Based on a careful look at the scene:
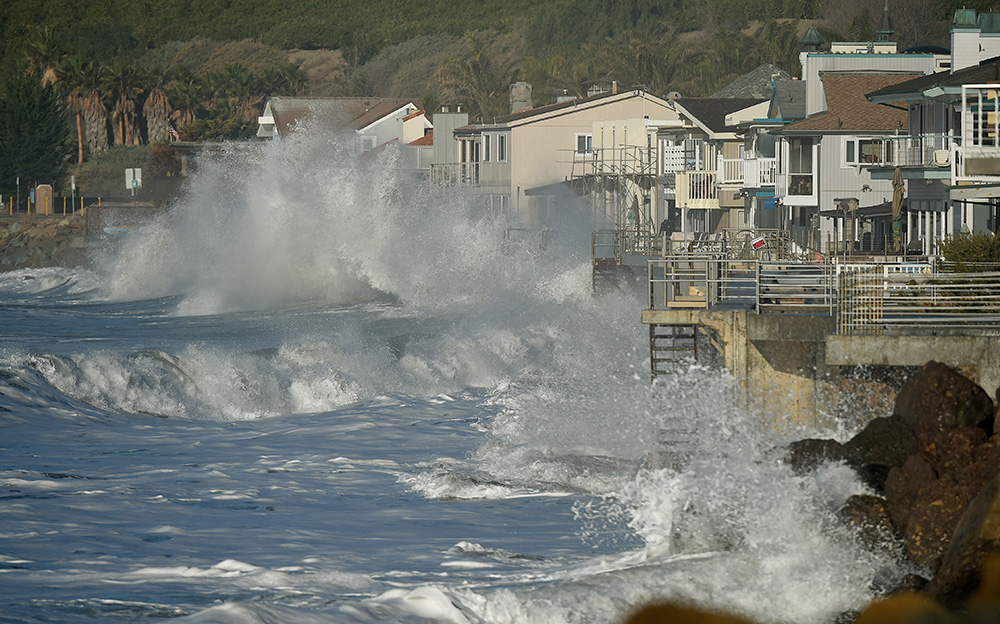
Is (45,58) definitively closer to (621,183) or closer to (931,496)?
(621,183)

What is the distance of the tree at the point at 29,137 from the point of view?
93438 millimetres

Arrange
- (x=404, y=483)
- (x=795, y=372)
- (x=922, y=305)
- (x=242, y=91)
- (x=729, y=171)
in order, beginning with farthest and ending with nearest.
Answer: (x=242, y=91) < (x=729, y=171) < (x=404, y=483) < (x=795, y=372) < (x=922, y=305)

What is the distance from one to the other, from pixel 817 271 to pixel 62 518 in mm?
14190

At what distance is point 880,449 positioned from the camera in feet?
51.4

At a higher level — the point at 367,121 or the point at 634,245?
the point at 367,121

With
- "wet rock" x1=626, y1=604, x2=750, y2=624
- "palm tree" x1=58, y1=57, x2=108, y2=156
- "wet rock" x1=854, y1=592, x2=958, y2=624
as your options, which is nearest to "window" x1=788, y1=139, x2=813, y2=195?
"wet rock" x1=854, y1=592, x2=958, y2=624

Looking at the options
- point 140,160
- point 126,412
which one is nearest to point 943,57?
point 126,412

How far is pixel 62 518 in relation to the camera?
16.7m

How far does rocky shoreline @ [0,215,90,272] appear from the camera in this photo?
8000cm

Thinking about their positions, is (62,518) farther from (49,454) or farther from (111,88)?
(111,88)

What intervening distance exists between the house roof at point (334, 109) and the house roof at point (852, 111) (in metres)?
49.4

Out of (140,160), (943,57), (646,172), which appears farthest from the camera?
(140,160)

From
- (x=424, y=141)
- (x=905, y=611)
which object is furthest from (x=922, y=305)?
(x=424, y=141)

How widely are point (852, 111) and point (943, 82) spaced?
11.4 m
